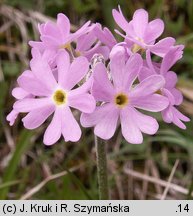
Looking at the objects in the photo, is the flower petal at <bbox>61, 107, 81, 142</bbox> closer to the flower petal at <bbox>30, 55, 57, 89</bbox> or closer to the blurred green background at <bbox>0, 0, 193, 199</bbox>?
the flower petal at <bbox>30, 55, 57, 89</bbox>

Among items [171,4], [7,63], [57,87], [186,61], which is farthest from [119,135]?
[57,87]

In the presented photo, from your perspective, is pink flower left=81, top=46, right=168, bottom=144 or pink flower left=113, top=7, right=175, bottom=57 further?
pink flower left=113, top=7, right=175, bottom=57

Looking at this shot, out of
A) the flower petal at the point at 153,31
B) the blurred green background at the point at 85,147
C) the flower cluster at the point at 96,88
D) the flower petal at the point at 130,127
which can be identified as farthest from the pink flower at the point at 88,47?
the blurred green background at the point at 85,147

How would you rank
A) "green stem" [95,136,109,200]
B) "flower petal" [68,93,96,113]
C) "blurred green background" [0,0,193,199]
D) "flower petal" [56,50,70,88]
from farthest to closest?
"blurred green background" [0,0,193,199]
"green stem" [95,136,109,200]
"flower petal" [56,50,70,88]
"flower petal" [68,93,96,113]

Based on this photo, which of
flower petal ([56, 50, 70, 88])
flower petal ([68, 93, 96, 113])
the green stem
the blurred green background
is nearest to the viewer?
flower petal ([68, 93, 96, 113])

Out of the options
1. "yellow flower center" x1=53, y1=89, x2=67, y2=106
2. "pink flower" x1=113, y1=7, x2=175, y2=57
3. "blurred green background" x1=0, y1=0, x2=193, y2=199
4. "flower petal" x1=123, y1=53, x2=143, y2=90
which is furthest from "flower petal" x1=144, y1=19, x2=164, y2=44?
"blurred green background" x1=0, y1=0, x2=193, y2=199

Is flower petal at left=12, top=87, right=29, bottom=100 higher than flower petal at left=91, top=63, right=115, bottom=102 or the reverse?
higher

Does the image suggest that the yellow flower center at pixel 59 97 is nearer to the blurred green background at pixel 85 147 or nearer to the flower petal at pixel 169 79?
the flower petal at pixel 169 79
